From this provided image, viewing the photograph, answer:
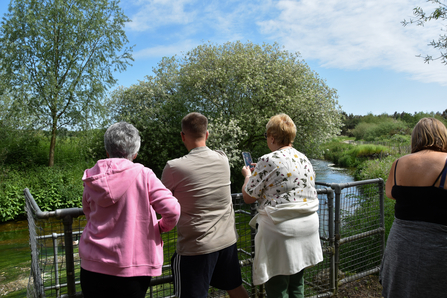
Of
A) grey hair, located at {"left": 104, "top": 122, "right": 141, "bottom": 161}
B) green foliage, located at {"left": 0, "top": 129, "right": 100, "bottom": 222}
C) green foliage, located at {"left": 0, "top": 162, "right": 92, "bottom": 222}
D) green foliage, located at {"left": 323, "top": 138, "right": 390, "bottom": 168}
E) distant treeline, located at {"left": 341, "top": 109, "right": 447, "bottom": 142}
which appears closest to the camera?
grey hair, located at {"left": 104, "top": 122, "right": 141, "bottom": 161}

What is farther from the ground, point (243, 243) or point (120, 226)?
point (120, 226)

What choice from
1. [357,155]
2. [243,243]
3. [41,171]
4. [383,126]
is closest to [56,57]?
[41,171]

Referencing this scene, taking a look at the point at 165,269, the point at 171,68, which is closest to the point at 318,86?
the point at 171,68

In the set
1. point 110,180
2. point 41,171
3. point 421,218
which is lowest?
point 41,171

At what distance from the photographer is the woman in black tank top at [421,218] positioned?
221 centimetres

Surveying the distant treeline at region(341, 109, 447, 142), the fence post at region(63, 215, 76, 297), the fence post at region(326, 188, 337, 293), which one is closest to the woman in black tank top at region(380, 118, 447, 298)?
the fence post at region(326, 188, 337, 293)

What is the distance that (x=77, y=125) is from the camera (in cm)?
→ 1689

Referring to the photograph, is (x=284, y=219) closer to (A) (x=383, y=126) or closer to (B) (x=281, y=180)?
(B) (x=281, y=180)

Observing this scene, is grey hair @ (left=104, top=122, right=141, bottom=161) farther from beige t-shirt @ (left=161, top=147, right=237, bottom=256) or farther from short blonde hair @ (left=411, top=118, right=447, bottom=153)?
short blonde hair @ (left=411, top=118, right=447, bottom=153)

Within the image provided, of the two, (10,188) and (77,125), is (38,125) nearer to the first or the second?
(77,125)

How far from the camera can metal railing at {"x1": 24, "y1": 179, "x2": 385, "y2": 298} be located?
2.36m

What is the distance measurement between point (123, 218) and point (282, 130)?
137 cm

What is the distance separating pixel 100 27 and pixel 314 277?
705 inches

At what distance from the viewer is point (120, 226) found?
5.90 ft
